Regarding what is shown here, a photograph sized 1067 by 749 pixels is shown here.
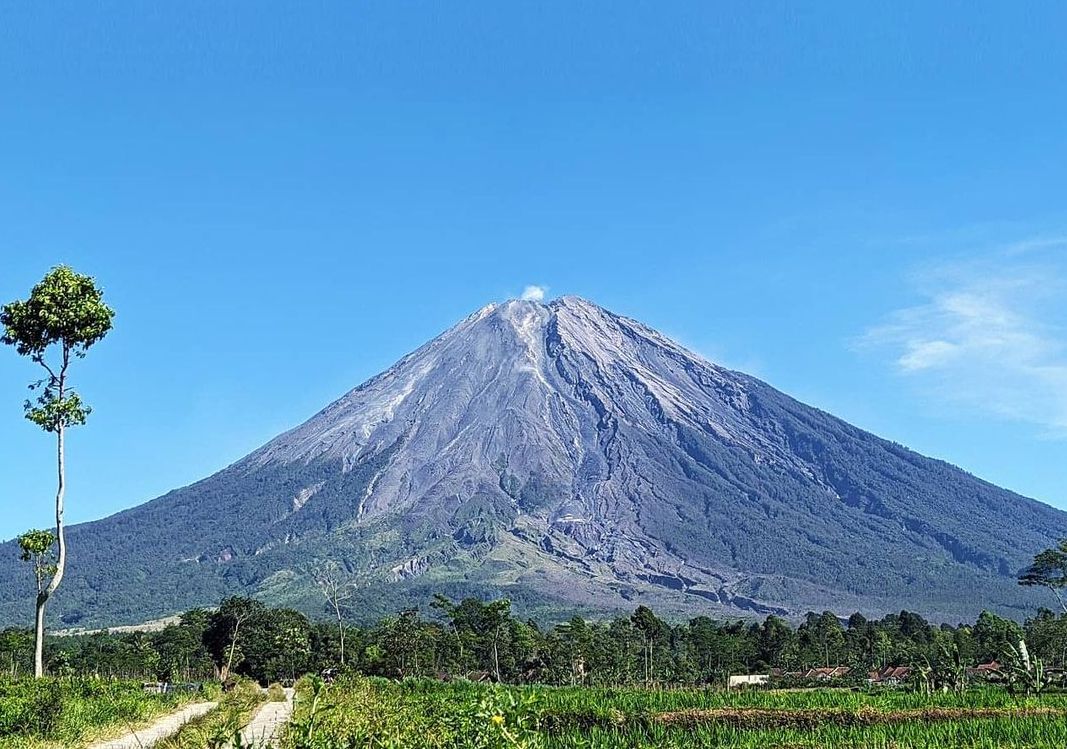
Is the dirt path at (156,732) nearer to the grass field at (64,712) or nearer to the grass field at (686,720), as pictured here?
the grass field at (64,712)

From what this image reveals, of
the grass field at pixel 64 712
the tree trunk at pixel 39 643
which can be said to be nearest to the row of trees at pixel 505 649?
the tree trunk at pixel 39 643

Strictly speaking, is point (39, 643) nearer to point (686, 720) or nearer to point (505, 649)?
point (686, 720)

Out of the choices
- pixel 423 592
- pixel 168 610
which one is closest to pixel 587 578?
pixel 423 592

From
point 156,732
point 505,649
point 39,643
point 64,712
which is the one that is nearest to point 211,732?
point 64,712

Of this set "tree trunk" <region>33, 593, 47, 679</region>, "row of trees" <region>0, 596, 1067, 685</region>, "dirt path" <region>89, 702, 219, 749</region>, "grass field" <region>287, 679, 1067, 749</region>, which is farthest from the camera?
"row of trees" <region>0, 596, 1067, 685</region>

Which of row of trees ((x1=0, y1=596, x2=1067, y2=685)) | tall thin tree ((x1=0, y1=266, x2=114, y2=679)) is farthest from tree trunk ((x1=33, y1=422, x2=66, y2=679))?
row of trees ((x1=0, y1=596, x2=1067, y2=685))

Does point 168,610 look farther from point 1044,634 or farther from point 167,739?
point 167,739

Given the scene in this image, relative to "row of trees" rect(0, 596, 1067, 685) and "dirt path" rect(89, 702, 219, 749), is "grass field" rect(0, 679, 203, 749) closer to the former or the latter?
"dirt path" rect(89, 702, 219, 749)
